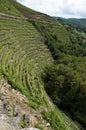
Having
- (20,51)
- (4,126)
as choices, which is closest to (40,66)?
(20,51)

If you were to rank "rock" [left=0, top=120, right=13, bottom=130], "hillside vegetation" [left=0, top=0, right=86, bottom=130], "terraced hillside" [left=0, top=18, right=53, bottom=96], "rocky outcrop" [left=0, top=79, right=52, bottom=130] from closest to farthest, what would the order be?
"rock" [left=0, top=120, right=13, bottom=130], "rocky outcrop" [left=0, top=79, right=52, bottom=130], "hillside vegetation" [left=0, top=0, right=86, bottom=130], "terraced hillside" [left=0, top=18, right=53, bottom=96]

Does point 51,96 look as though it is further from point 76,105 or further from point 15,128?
point 15,128

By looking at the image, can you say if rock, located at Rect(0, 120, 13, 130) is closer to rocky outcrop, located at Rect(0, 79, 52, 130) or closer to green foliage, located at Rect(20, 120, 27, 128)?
rocky outcrop, located at Rect(0, 79, 52, 130)

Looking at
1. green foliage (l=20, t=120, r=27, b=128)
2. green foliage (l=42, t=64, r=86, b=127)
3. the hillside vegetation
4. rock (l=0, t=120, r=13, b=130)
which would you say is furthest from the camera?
green foliage (l=42, t=64, r=86, b=127)

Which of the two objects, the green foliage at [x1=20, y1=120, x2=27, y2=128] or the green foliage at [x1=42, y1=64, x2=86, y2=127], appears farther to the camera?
the green foliage at [x1=42, y1=64, x2=86, y2=127]

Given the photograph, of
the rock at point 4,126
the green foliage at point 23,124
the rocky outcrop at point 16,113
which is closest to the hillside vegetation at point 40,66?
the rocky outcrop at point 16,113

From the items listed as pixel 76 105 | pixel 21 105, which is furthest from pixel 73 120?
pixel 21 105

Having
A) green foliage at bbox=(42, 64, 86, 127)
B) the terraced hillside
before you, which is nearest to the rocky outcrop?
the terraced hillside

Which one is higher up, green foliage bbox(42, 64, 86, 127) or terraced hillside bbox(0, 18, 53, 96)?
terraced hillside bbox(0, 18, 53, 96)

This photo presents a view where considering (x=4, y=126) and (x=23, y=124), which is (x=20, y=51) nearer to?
(x=23, y=124)
